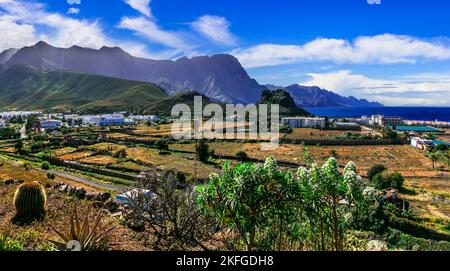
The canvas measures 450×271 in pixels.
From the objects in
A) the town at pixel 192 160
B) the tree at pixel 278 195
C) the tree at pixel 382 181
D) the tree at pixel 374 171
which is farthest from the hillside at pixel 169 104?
the tree at pixel 278 195

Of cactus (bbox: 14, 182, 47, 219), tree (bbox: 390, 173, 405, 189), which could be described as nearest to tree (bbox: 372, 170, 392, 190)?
tree (bbox: 390, 173, 405, 189)

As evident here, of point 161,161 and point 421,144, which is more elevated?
point 421,144

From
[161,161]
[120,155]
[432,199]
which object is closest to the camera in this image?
[432,199]

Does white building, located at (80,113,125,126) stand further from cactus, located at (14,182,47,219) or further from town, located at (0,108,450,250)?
cactus, located at (14,182,47,219)

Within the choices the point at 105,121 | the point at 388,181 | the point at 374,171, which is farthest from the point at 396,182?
the point at 105,121

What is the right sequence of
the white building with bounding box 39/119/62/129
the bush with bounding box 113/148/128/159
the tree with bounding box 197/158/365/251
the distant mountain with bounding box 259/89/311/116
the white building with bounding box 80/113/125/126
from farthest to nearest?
the distant mountain with bounding box 259/89/311/116 → the white building with bounding box 80/113/125/126 → the white building with bounding box 39/119/62/129 → the bush with bounding box 113/148/128/159 → the tree with bounding box 197/158/365/251

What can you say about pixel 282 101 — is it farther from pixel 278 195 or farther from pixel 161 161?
pixel 278 195

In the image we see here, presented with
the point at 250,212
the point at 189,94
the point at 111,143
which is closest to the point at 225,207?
the point at 250,212

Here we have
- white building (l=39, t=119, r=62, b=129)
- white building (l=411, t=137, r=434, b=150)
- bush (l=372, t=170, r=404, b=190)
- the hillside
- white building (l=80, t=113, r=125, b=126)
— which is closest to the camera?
bush (l=372, t=170, r=404, b=190)

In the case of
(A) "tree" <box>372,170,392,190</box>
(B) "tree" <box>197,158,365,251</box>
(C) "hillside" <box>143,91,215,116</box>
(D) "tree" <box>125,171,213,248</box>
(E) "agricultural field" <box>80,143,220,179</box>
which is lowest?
(A) "tree" <box>372,170,392,190</box>
